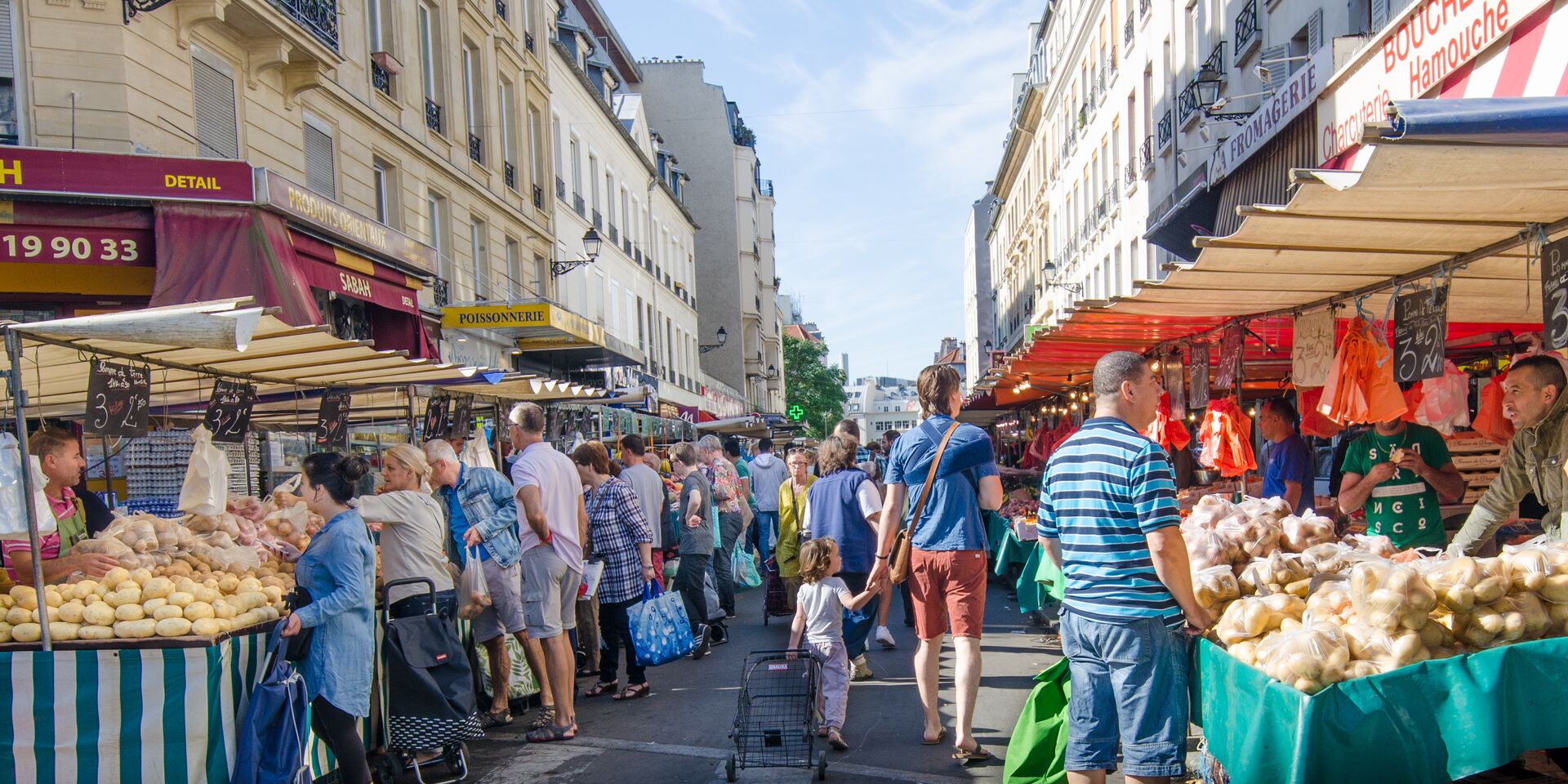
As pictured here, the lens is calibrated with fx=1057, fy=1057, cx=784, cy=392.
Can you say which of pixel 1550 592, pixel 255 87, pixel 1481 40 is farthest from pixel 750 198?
pixel 1550 592

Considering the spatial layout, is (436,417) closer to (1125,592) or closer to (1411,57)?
(1125,592)

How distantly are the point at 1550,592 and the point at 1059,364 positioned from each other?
7418 millimetres

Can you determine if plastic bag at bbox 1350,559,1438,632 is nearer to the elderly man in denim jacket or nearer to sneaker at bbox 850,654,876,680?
sneaker at bbox 850,654,876,680

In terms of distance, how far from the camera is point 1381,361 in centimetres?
618

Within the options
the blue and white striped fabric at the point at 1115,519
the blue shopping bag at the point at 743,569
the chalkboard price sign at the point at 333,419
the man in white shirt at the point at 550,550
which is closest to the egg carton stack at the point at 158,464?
the chalkboard price sign at the point at 333,419

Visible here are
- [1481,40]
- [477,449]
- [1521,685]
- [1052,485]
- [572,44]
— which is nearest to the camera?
[1521,685]

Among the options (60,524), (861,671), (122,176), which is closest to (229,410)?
(60,524)

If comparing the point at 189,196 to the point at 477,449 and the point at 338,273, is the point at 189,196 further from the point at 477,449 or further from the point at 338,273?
the point at 477,449

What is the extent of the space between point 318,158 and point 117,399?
860 cm

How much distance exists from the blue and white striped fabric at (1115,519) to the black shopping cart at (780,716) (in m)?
1.99

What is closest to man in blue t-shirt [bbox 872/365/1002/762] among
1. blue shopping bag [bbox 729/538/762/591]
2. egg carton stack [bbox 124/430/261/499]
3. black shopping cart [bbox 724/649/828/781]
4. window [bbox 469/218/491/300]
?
black shopping cart [bbox 724/649/828/781]

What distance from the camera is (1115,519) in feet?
12.6

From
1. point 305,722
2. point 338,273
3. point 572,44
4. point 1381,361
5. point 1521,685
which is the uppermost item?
point 572,44

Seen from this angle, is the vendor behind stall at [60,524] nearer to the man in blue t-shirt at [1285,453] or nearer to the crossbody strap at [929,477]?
the crossbody strap at [929,477]
